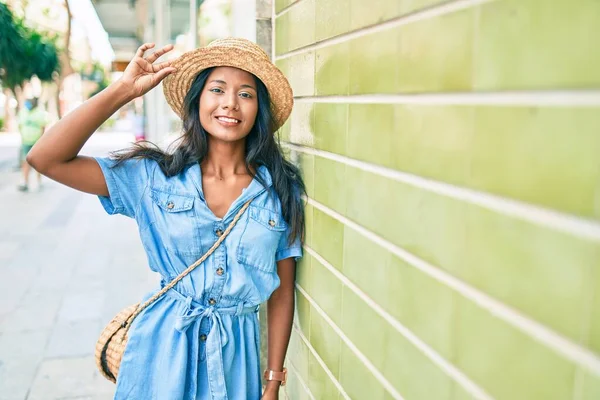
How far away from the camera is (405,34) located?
114 cm

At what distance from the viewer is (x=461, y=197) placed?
0.97 m

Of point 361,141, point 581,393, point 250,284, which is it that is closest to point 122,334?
point 250,284

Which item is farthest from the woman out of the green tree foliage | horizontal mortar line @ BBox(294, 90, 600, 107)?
the green tree foliage

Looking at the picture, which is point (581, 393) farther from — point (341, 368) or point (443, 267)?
point (341, 368)

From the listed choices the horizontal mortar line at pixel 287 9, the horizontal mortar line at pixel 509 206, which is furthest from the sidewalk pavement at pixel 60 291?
the horizontal mortar line at pixel 509 206

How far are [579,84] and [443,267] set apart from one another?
1.45 ft

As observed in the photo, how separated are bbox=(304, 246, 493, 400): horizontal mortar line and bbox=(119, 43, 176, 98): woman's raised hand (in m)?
0.93

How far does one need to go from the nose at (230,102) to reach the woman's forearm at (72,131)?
1.10 feet

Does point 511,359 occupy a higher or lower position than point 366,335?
higher

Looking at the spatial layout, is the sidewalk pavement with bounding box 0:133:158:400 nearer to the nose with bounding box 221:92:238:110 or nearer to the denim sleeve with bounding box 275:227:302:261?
the denim sleeve with bounding box 275:227:302:261

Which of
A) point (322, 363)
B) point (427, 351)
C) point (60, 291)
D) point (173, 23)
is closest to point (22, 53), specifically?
point (173, 23)

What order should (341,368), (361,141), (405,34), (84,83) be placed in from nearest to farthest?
(405,34), (361,141), (341,368), (84,83)

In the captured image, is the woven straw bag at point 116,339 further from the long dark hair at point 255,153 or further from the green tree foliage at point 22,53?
the green tree foliage at point 22,53

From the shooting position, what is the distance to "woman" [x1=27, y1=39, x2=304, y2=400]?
186cm
